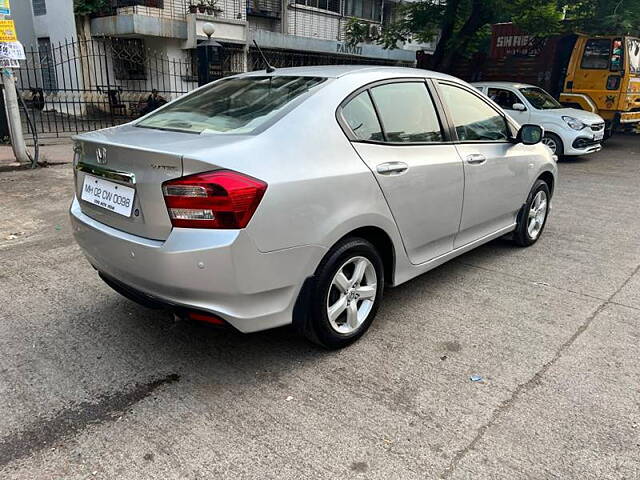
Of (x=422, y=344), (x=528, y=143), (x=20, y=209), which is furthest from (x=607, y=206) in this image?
(x=20, y=209)

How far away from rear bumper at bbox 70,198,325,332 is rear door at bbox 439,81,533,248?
1.67m

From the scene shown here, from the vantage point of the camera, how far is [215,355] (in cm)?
310

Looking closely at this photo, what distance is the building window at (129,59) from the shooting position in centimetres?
1734

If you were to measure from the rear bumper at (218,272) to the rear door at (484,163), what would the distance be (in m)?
1.67

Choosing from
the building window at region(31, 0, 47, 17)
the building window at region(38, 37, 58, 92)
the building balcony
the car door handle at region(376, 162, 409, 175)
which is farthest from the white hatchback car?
the building window at region(31, 0, 47, 17)

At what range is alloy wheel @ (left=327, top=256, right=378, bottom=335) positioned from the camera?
2990mm

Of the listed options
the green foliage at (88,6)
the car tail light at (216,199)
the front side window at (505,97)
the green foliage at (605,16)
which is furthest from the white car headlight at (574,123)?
the green foliage at (88,6)

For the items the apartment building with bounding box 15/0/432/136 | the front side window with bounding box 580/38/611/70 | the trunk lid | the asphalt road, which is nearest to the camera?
the asphalt road

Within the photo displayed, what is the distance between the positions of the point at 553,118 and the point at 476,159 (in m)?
7.82

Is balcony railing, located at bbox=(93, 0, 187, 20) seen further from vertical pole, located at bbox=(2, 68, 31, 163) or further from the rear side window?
the rear side window

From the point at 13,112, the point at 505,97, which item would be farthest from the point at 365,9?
the point at 13,112

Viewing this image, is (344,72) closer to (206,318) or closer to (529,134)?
(206,318)

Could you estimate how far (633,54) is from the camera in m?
11.8

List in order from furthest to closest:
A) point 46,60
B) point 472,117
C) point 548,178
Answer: point 46,60
point 548,178
point 472,117
